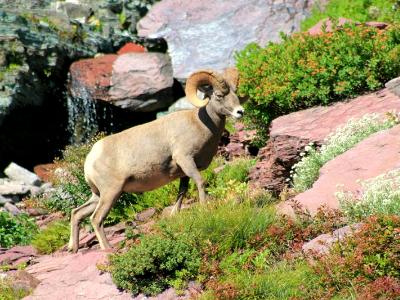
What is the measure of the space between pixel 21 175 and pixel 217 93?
26.9 feet

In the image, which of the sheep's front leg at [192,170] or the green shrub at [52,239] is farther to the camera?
the green shrub at [52,239]

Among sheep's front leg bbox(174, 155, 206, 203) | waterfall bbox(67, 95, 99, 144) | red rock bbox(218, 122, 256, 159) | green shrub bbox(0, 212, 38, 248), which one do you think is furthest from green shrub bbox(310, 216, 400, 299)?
waterfall bbox(67, 95, 99, 144)

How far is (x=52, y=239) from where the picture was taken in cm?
1298

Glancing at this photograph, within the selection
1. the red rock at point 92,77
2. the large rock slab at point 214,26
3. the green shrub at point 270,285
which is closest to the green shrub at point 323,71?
the large rock slab at point 214,26

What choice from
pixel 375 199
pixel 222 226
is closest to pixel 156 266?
pixel 222 226

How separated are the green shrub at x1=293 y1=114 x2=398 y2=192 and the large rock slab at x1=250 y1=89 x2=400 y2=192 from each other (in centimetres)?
54

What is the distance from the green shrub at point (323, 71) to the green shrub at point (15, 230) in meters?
4.52

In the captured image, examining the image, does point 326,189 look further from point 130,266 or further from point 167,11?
point 167,11

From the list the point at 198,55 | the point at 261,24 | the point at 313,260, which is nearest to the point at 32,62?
the point at 198,55

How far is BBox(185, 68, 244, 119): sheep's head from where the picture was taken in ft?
37.5

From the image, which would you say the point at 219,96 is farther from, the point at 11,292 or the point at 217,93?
the point at 11,292

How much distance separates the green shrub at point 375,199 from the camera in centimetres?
933

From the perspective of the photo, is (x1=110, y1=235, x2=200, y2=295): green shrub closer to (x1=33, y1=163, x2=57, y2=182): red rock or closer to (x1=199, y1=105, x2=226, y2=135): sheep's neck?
(x1=199, y1=105, x2=226, y2=135): sheep's neck

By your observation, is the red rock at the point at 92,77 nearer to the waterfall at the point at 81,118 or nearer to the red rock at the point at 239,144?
the waterfall at the point at 81,118
